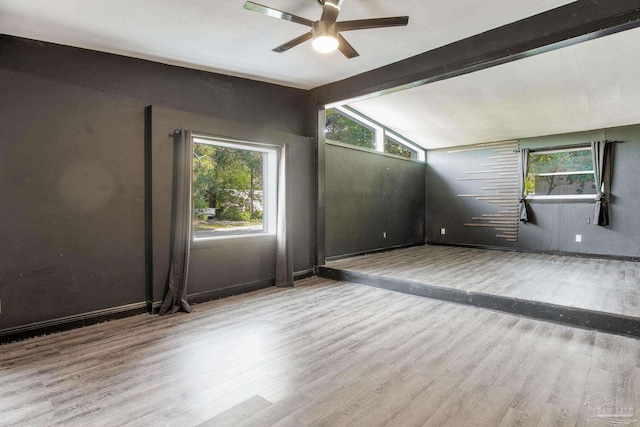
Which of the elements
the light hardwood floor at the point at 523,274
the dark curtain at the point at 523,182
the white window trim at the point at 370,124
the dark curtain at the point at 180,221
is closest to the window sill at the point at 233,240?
the dark curtain at the point at 180,221

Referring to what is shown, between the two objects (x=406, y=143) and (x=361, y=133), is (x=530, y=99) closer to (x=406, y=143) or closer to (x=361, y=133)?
(x=361, y=133)

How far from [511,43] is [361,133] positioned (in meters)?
3.60

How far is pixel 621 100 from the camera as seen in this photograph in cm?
505

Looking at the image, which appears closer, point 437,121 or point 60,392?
point 60,392

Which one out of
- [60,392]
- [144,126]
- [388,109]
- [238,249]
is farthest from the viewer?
[388,109]

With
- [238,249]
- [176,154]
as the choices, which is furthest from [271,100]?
[238,249]

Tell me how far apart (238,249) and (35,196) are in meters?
2.09

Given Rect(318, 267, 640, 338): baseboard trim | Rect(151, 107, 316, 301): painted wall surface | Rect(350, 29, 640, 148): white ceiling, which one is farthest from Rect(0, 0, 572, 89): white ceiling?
Rect(318, 267, 640, 338): baseboard trim

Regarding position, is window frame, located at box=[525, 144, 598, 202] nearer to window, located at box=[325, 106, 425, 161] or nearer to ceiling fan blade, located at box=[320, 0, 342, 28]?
window, located at box=[325, 106, 425, 161]

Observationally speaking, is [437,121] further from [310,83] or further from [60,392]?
[60,392]

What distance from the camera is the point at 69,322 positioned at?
310 cm

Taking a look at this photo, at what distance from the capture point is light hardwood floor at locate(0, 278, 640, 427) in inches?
73.8

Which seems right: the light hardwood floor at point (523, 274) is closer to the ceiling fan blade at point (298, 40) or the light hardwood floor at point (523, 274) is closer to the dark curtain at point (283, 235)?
the dark curtain at point (283, 235)

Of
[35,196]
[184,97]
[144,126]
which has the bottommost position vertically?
[35,196]
